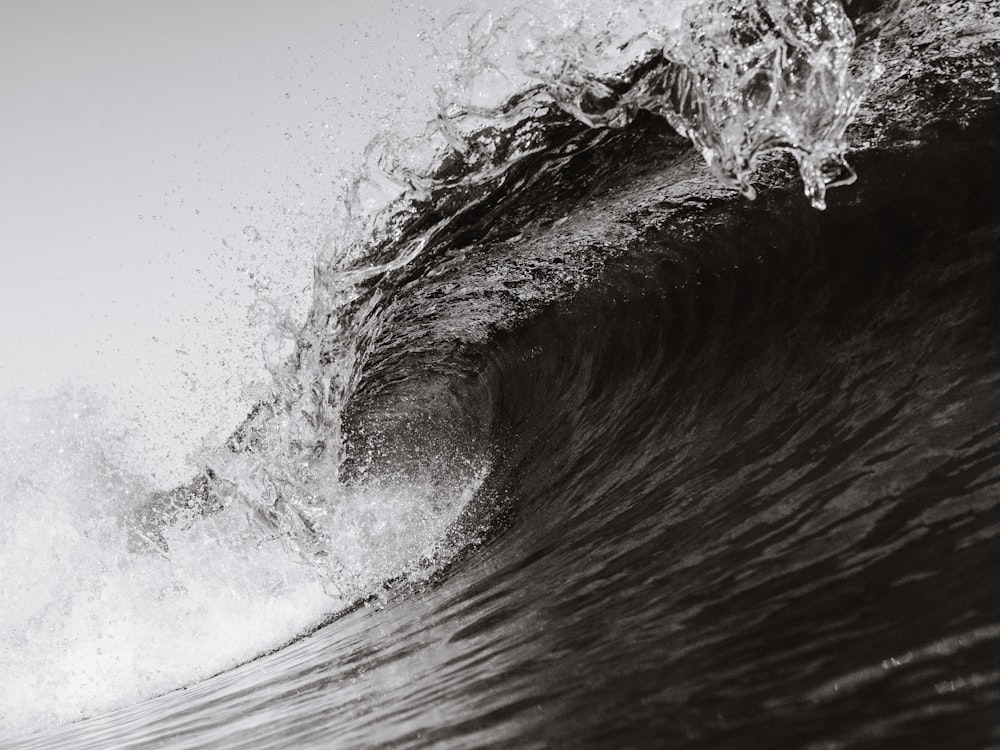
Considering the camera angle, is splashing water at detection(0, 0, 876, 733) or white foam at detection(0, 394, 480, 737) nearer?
splashing water at detection(0, 0, 876, 733)

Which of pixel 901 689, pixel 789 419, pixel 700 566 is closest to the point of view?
pixel 901 689

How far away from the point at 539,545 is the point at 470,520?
1.25m

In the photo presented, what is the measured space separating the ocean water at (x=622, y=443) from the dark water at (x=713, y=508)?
0.5 inches

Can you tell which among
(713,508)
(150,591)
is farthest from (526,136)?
(150,591)

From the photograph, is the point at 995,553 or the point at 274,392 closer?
the point at 995,553

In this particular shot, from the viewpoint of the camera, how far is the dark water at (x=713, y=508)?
4.42ft

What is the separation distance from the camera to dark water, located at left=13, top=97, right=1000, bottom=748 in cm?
135

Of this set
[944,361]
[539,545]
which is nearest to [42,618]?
[539,545]

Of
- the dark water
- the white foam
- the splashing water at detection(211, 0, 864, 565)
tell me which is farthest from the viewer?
the white foam

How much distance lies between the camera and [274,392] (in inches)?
196

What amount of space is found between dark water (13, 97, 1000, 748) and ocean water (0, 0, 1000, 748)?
0.04 ft

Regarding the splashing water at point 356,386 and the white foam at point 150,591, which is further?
the white foam at point 150,591

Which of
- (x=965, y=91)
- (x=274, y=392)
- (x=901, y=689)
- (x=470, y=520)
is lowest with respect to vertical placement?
(x=470, y=520)

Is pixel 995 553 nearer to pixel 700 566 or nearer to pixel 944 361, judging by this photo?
pixel 700 566
